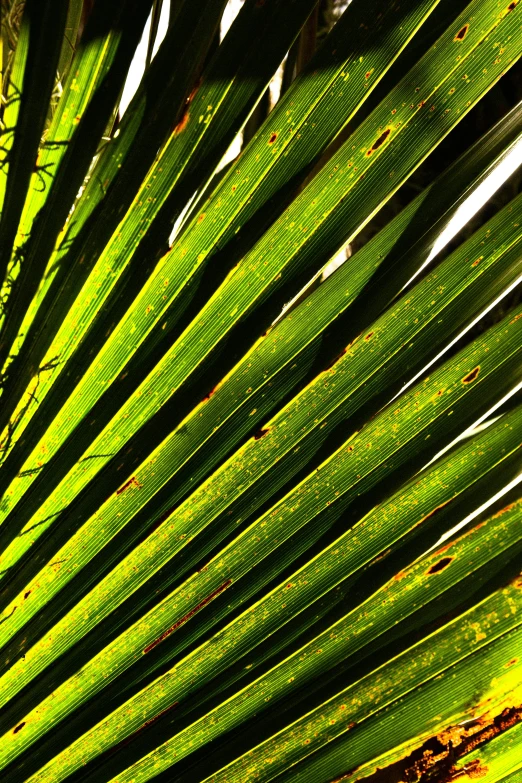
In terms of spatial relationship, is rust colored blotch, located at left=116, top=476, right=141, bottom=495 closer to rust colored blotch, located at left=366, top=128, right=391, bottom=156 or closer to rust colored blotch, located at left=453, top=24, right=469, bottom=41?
rust colored blotch, located at left=366, top=128, right=391, bottom=156

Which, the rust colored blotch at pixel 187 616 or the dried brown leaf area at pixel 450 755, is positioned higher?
the rust colored blotch at pixel 187 616

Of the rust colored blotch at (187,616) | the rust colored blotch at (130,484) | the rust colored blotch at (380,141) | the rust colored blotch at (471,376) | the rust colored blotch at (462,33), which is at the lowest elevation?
the rust colored blotch at (187,616)

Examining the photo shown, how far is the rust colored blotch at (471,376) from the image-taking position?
0.72m

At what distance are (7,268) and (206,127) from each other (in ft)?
1.30

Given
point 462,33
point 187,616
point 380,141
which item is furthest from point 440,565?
point 462,33

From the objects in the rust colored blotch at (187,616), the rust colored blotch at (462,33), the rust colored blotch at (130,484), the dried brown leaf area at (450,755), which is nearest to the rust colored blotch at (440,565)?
the dried brown leaf area at (450,755)

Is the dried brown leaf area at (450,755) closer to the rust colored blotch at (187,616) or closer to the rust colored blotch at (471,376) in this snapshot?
the rust colored blotch at (187,616)

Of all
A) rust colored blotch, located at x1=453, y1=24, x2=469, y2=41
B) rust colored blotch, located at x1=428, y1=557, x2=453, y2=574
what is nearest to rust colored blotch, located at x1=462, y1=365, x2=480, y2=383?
rust colored blotch, located at x1=428, y1=557, x2=453, y2=574

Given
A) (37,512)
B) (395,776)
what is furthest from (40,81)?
(395,776)

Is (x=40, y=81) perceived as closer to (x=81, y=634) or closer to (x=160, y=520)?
(x=160, y=520)

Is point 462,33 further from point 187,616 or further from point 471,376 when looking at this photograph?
point 187,616

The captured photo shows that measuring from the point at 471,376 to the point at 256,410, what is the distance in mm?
316

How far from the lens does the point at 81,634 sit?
85cm

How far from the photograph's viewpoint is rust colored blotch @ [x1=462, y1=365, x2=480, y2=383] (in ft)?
2.35
